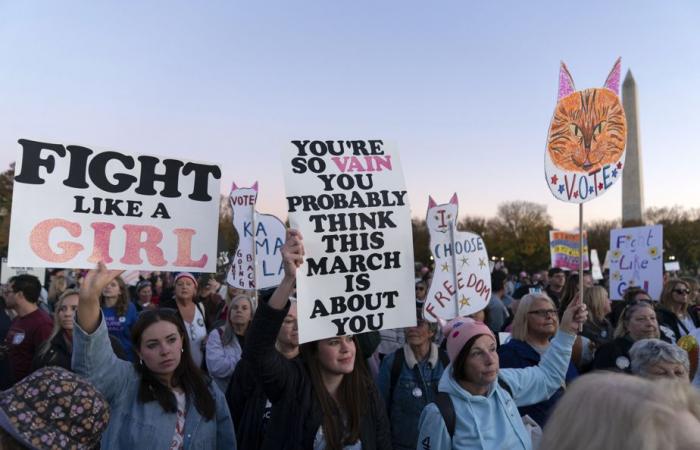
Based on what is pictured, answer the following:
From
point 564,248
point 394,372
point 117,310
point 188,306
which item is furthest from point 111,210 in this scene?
point 564,248

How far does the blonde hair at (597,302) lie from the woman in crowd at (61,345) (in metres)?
5.08

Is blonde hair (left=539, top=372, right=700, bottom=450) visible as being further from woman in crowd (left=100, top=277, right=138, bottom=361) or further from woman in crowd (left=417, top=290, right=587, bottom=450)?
woman in crowd (left=100, top=277, right=138, bottom=361)

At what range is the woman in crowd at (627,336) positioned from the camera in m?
4.58

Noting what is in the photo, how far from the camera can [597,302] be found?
6.76 metres

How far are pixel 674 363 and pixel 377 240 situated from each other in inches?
81.7

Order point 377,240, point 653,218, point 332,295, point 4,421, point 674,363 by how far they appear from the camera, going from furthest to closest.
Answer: point 653,218, point 674,363, point 377,240, point 332,295, point 4,421

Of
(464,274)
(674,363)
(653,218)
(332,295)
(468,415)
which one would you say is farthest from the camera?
(653,218)

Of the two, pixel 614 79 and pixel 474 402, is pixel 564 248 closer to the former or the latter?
pixel 614 79

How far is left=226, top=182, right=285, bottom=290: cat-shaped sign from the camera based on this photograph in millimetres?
6367

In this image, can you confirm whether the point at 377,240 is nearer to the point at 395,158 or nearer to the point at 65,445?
the point at 395,158

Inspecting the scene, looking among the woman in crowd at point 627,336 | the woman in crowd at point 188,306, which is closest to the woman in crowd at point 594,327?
the woman in crowd at point 627,336

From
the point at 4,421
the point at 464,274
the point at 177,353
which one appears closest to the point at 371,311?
the point at 177,353

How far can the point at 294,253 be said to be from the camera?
3.02m

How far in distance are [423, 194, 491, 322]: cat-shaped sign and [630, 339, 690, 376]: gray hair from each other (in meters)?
1.78
